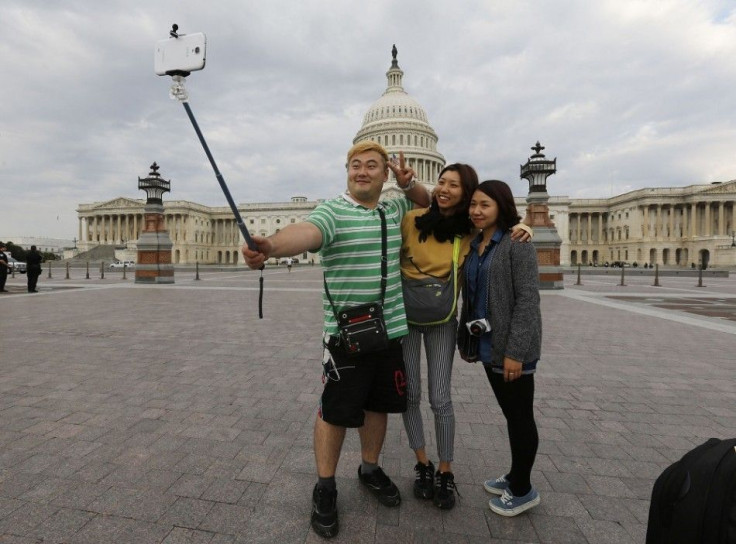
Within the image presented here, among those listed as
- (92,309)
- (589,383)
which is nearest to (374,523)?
(589,383)

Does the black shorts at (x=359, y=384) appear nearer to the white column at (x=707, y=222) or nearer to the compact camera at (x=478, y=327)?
the compact camera at (x=478, y=327)

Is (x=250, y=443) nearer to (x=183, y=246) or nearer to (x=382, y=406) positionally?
(x=382, y=406)

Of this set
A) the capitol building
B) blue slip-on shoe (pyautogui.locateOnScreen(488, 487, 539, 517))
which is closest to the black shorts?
blue slip-on shoe (pyautogui.locateOnScreen(488, 487, 539, 517))

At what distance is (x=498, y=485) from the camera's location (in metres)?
2.93

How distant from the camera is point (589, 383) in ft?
17.8

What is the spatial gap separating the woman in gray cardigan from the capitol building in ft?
218

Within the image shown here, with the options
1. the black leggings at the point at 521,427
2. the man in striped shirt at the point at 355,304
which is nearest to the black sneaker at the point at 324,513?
the man in striped shirt at the point at 355,304

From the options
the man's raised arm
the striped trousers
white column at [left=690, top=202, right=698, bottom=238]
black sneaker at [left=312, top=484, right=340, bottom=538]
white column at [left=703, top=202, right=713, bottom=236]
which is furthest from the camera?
white column at [left=690, top=202, right=698, bottom=238]

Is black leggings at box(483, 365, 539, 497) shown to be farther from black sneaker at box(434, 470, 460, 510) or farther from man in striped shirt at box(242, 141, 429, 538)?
man in striped shirt at box(242, 141, 429, 538)

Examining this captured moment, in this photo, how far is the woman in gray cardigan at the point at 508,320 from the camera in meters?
2.57

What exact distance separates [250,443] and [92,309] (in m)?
11.1

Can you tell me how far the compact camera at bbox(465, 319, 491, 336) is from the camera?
106 inches

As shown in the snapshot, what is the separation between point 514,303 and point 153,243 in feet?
79.4

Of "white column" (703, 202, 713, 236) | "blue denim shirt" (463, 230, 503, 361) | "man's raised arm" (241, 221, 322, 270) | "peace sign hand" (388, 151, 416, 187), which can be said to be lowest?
"blue denim shirt" (463, 230, 503, 361)
